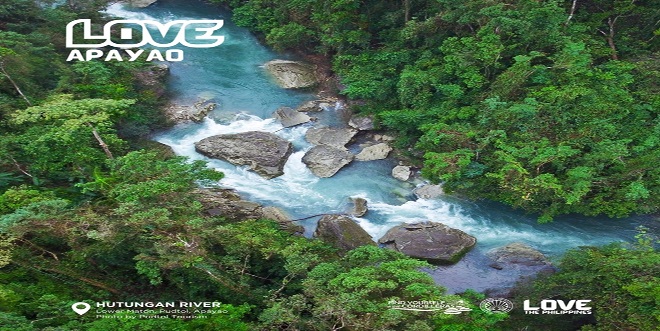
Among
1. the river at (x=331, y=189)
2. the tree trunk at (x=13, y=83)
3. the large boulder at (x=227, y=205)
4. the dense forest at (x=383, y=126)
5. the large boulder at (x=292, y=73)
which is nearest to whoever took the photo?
the dense forest at (x=383, y=126)

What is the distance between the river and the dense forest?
0.66 m

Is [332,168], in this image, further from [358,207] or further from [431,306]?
[431,306]

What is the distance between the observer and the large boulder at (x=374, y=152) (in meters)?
16.0

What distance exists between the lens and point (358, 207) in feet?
46.4

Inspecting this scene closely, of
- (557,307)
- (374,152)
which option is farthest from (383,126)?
(557,307)

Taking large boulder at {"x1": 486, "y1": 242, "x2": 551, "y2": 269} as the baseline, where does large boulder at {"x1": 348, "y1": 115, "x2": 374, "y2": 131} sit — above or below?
above

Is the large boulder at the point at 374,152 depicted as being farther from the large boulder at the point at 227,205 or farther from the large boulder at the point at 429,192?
the large boulder at the point at 227,205

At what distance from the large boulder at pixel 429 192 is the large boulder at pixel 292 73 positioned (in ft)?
20.8

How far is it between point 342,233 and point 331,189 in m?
2.40

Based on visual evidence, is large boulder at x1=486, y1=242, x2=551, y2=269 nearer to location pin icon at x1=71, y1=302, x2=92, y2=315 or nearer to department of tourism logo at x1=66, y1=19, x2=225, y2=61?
location pin icon at x1=71, y1=302, x2=92, y2=315

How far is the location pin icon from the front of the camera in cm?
819

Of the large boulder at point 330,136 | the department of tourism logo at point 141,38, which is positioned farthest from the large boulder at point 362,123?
the department of tourism logo at point 141,38

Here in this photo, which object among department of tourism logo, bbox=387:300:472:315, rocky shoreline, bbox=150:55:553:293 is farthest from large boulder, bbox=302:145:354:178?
department of tourism logo, bbox=387:300:472:315

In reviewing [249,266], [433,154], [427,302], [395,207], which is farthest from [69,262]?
[433,154]
